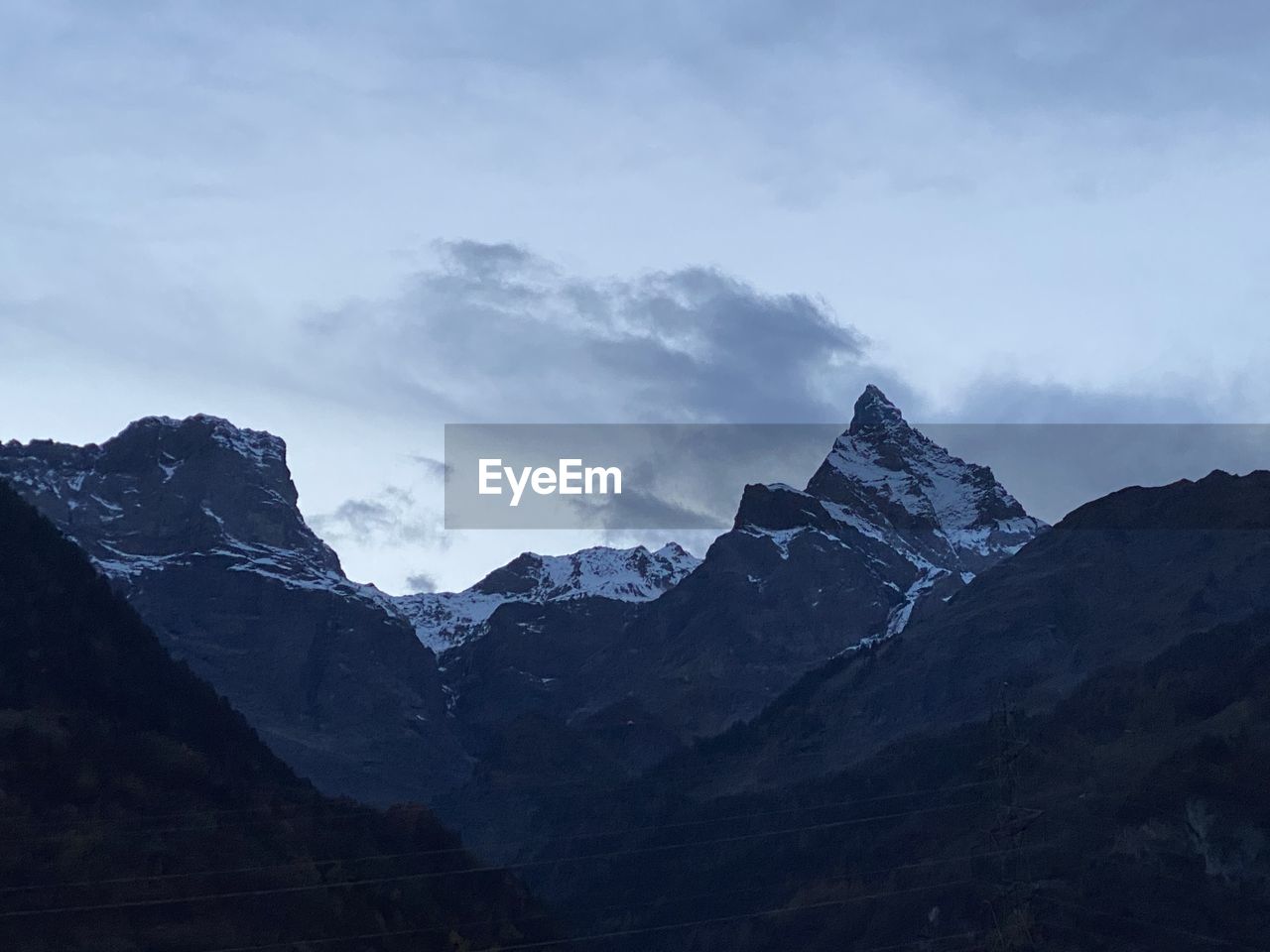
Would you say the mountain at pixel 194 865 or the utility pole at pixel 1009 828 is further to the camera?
the mountain at pixel 194 865

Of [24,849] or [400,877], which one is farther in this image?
[400,877]

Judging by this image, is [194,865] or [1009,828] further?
[194,865]

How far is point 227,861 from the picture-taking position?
155625mm

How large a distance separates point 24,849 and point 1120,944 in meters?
105

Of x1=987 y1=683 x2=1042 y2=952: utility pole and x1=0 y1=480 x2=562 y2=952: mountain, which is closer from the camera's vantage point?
x1=987 y1=683 x2=1042 y2=952: utility pole

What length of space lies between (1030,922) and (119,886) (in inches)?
2586

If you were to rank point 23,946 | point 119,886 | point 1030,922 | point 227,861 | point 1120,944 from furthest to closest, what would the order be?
point 1120,944 → point 227,861 → point 119,886 → point 23,946 → point 1030,922

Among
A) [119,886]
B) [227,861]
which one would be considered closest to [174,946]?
[119,886]

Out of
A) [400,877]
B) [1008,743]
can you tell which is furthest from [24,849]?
[1008,743]

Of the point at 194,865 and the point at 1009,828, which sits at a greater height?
the point at 1009,828

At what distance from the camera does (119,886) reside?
14062 cm

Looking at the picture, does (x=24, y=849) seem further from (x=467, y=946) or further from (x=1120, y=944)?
(x=1120, y=944)

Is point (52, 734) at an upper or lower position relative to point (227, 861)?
upper

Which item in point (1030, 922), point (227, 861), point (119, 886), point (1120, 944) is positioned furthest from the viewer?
point (1120, 944)
